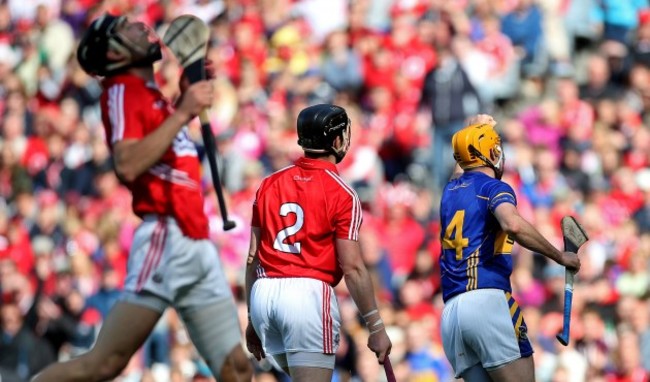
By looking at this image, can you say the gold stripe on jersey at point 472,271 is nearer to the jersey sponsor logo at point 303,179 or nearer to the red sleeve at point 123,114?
the jersey sponsor logo at point 303,179

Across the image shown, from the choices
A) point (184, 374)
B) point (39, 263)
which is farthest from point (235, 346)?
point (39, 263)

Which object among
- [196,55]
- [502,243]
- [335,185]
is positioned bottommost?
[502,243]

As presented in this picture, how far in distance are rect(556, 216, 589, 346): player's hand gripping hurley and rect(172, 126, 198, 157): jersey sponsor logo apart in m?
2.09

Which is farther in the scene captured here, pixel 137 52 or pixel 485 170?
pixel 485 170

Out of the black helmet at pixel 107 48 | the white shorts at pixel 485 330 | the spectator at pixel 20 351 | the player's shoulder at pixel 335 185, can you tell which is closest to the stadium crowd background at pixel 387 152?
the spectator at pixel 20 351

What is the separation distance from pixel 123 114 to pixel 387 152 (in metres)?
9.48

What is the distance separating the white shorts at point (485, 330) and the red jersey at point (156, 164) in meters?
1.48

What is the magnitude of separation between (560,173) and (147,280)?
9260mm

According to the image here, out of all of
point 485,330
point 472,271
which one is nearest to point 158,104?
point 472,271

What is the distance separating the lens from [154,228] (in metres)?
8.05

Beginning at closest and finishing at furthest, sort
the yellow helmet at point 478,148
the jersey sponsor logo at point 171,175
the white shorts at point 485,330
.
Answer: the jersey sponsor logo at point 171,175
the white shorts at point 485,330
the yellow helmet at point 478,148

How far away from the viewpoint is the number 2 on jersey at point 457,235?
27.1 ft

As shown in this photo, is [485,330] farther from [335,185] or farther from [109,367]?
[109,367]

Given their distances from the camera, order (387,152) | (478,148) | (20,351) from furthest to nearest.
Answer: (387,152), (20,351), (478,148)
